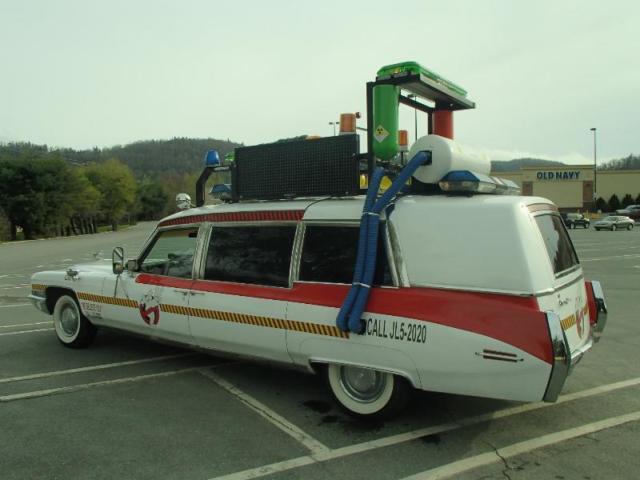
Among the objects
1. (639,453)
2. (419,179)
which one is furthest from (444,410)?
(419,179)

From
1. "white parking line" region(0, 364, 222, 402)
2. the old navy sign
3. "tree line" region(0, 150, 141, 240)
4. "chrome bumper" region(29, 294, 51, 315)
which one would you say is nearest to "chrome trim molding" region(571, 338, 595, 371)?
"white parking line" region(0, 364, 222, 402)

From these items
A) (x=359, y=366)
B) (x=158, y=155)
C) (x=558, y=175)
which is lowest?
(x=359, y=366)

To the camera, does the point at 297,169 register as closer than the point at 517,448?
No

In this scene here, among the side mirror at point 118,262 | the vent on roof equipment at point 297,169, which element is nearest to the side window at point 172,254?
the side mirror at point 118,262

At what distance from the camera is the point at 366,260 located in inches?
157

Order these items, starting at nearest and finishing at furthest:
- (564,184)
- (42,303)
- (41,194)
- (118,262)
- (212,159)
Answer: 1. (118,262)
2. (212,159)
3. (42,303)
4. (41,194)
5. (564,184)

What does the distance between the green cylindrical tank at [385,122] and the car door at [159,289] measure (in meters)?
2.02

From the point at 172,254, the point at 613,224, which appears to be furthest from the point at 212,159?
the point at 613,224

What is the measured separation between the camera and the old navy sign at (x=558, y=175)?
70.6m

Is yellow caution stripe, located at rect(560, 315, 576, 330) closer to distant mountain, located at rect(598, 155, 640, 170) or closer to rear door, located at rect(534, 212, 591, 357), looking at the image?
rear door, located at rect(534, 212, 591, 357)

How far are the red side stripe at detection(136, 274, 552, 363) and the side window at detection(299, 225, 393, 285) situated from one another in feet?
0.32

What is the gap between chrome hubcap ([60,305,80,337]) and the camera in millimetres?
6578

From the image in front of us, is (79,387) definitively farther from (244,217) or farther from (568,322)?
(568,322)

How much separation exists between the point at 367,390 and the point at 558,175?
242ft
